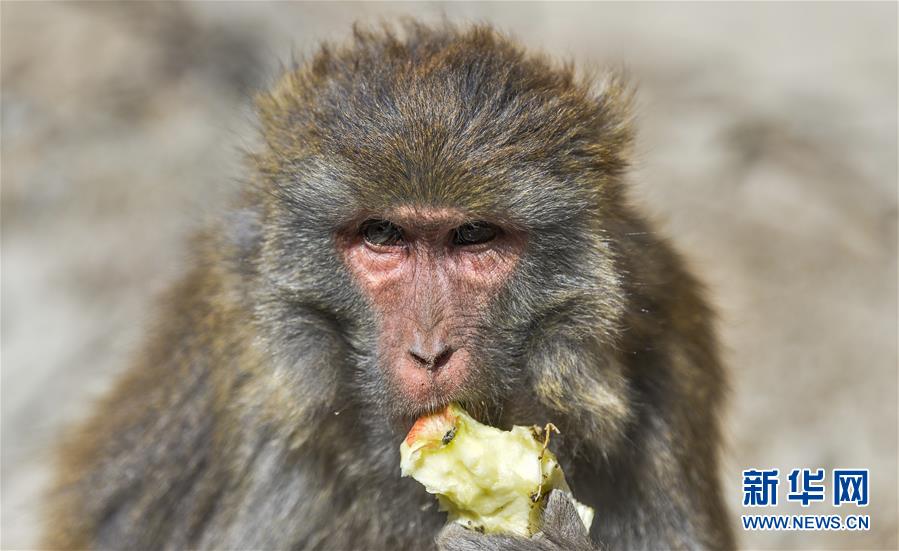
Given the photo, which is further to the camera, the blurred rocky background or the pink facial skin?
the blurred rocky background

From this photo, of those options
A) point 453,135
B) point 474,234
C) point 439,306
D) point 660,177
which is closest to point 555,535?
point 439,306

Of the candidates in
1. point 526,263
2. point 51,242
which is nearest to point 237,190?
point 526,263

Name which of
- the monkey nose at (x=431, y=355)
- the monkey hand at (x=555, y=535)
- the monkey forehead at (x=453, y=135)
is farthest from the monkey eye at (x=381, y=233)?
the monkey hand at (x=555, y=535)

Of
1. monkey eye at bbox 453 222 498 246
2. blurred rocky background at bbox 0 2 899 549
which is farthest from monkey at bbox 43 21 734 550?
blurred rocky background at bbox 0 2 899 549

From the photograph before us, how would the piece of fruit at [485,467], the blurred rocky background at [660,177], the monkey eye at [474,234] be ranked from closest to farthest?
the piece of fruit at [485,467]
the monkey eye at [474,234]
the blurred rocky background at [660,177]

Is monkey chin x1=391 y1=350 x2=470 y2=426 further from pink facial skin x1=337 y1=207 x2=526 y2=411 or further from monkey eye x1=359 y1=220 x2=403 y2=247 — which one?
monkey eye x1=359 y1=220 x2=403 y2=247

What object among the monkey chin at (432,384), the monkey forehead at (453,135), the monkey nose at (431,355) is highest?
the monkey forehead at (453,135)

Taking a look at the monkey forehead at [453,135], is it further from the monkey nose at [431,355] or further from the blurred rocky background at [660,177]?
the blurred rocky background at [660,177]

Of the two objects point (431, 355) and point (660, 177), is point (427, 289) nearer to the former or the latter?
point (431, 355)
